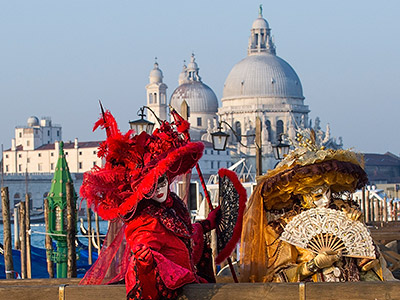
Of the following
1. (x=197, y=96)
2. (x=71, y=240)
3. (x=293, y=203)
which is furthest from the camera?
(x=197, y=96)

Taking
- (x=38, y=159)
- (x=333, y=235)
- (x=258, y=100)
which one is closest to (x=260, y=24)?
(x=258, y=100)

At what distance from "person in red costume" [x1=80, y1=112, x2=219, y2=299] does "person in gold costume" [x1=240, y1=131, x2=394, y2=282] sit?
683mm

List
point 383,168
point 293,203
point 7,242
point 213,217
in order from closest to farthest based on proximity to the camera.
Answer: point 213,217
point 293,203
point 7,242
point 383,168

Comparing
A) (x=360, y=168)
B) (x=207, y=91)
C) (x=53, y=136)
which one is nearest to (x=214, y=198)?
(x=360, y=168)

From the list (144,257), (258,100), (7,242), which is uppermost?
(258,100)

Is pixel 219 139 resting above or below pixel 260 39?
below

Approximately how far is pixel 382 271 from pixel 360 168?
504 mm

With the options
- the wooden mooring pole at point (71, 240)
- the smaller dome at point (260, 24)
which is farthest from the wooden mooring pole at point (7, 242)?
the smaller dome at point (260, 24)

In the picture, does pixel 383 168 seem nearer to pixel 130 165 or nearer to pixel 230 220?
pixel 230 220

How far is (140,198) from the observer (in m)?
3.36

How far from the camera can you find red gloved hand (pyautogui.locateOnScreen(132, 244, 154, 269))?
312cm

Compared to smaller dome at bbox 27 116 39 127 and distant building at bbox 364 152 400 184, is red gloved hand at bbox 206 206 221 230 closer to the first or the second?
distant building at bbox 364 152 400 184

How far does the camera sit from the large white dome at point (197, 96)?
80125 millimetres

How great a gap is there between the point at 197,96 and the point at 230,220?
76950 mm
